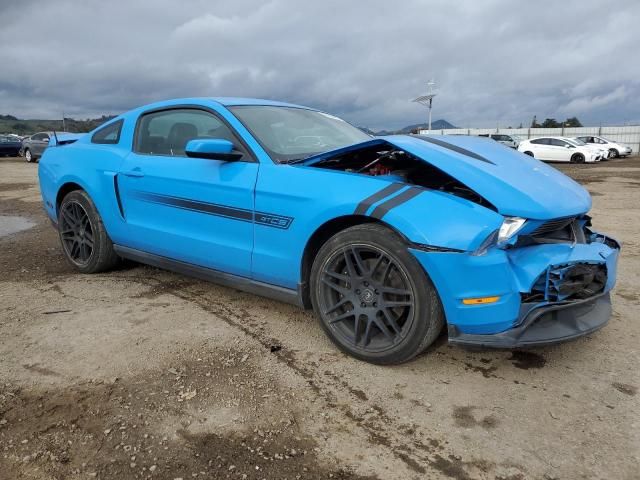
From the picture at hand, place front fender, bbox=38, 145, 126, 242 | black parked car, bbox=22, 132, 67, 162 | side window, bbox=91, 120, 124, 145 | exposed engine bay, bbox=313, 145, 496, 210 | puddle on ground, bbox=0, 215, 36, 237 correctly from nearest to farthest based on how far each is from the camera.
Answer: exposed engine bay, bbox=313, 145, 496, 210
front fender, bbox=38, 145, 126, 242
side window, bbox=91, 120, 124, 145
puddle on ground, bbox=0, 215, 36, 237
black parked car, bbox=22, 132, 67, 162

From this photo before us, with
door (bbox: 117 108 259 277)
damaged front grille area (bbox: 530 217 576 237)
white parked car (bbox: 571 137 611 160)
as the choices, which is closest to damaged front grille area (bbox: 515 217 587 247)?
damaged front grille area (bbox: 530 217 576 237)

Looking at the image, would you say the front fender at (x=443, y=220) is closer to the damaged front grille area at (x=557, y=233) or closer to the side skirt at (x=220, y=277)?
the damaged front grille area at (x=557, y=233)

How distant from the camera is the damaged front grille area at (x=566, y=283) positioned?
2428mm

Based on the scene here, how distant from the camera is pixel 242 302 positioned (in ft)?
12.2

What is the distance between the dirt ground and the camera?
1981 mm

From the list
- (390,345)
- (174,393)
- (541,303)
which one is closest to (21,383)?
(174,393)

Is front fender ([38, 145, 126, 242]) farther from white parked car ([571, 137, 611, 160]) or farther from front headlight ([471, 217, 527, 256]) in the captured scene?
white parked car ([571, 137, 611, 160])

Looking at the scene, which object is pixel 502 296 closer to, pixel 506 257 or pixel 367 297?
pixel 506 257

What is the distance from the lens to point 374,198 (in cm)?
262

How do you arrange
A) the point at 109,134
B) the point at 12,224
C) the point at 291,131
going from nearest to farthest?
the point at 291,131 → the point at 109,134 → the point at 12,224

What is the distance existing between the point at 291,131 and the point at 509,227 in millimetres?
1723

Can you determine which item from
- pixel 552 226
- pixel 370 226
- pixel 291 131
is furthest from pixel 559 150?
pixel 370 226

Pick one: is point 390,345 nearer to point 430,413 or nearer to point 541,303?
point 430,413

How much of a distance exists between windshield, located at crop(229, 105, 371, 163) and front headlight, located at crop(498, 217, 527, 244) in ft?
4.42
